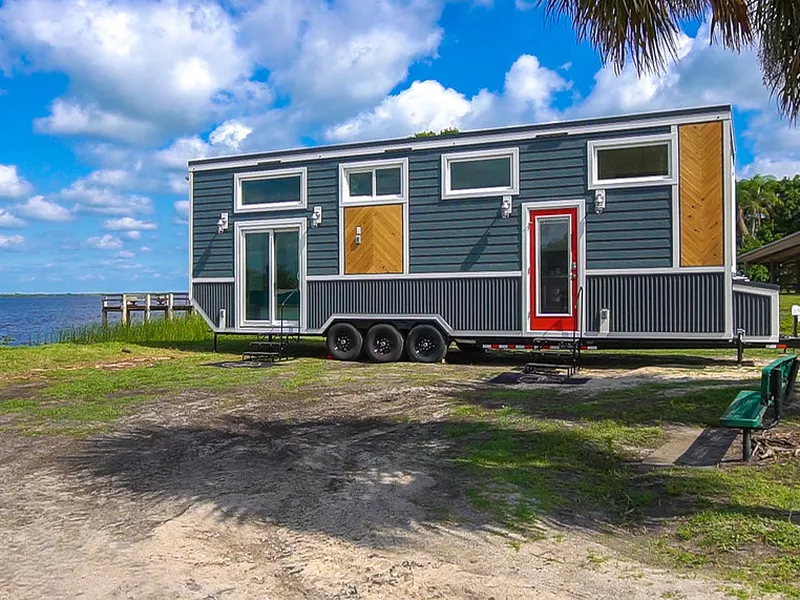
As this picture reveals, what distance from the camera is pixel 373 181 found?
12922mm

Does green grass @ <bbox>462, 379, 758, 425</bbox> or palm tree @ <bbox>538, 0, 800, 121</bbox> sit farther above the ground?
palm tree @ <bbox>538, 0, 800, 121</bbox>

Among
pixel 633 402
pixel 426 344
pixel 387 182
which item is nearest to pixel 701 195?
pixel 633 402

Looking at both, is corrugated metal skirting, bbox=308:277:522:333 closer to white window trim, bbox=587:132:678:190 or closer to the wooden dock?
white window trim, bbox=587:132:678:190

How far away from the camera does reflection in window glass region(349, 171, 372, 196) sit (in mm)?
12969

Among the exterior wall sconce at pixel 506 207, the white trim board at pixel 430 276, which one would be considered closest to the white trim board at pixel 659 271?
the white trim board at pixel 430 276

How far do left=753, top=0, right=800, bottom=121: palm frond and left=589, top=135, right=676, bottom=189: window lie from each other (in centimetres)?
517

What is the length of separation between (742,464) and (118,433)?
5044mm

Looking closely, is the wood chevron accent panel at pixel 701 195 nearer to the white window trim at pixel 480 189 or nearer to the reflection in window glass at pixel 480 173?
the white window trim at pixel 480 189

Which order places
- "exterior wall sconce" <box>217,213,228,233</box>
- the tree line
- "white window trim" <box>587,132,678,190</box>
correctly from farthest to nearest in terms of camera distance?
the tree line → "exterior wall sconce" <box>217,213,228,233</box> → "white window trim" <box>587,132,678,190</box>

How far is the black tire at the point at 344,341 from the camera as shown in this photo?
13.1m

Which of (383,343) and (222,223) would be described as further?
(222,223)

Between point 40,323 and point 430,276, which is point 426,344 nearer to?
point 430,276

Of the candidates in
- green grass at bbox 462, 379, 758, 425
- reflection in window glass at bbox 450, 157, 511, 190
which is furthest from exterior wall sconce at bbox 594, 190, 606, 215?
green grass at bbox 462, 379, 758, 425

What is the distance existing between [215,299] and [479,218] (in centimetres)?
524
